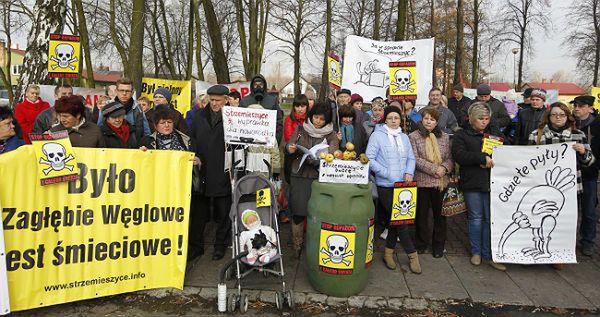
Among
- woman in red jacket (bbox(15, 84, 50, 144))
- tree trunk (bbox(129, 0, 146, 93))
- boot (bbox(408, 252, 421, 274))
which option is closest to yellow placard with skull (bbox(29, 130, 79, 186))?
boot (bbox(408, 252, 421, 274))

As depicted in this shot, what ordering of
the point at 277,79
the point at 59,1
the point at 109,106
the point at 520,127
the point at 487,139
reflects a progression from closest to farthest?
the point at 109,106
the point at 487,139
the point at 520,127
the point at 59,1
the point at 277,79

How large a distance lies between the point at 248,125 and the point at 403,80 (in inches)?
96.3

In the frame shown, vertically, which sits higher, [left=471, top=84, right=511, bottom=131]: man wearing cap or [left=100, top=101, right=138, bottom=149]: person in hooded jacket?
[left=471, top=84, right=511, bottom=131]: man wearing cap

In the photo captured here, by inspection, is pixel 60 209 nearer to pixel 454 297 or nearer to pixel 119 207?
pixel 119 207

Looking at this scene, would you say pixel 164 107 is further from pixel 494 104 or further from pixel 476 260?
pixel 494 104

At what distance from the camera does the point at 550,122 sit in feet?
16.9

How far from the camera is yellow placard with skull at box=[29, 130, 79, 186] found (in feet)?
12.1

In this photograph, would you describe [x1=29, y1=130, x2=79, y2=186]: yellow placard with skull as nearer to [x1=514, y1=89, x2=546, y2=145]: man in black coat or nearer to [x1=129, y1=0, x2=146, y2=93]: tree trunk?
[x1=514, y1=89, x2=546, y2=145]: man in black coat

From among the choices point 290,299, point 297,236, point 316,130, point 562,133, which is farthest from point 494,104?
point 290,299

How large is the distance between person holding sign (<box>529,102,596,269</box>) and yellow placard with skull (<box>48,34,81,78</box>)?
26.0 feet

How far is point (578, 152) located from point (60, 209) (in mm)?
5599

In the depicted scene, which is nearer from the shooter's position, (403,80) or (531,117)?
(403,80)

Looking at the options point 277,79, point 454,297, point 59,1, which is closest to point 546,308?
point 454,297

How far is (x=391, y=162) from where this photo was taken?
4.82m
